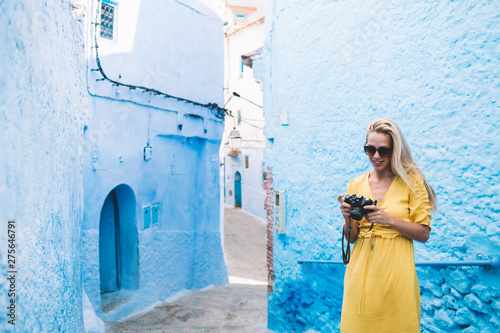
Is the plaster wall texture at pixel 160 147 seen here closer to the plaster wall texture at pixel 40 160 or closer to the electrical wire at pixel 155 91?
the electrical wire at pixel 155 91

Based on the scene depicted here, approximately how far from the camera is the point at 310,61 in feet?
16.9

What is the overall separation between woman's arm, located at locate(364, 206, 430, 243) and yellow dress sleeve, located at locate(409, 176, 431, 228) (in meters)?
0.04

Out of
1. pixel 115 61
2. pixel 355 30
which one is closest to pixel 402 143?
pixel 355 30

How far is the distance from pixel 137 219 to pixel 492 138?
20.9 ft

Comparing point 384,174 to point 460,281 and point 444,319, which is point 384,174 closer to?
point 460,281

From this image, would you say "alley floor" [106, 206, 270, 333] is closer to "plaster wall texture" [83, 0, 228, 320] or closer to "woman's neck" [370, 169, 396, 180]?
"plaster wall texture" [83, 0, 228, 320]

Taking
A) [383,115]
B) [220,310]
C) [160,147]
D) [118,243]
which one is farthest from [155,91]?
[383,115]

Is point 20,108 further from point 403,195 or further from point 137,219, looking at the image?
point 137,219

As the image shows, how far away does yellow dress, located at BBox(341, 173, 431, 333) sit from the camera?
2254 mm

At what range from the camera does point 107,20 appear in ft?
24.5

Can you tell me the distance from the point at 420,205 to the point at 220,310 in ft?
20.2

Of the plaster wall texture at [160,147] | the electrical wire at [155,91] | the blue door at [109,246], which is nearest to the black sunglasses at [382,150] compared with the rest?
the plaster wall texture at [160,147]

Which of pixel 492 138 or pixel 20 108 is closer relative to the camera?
pixel 20 108

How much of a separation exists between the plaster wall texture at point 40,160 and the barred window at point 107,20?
3613 mm
